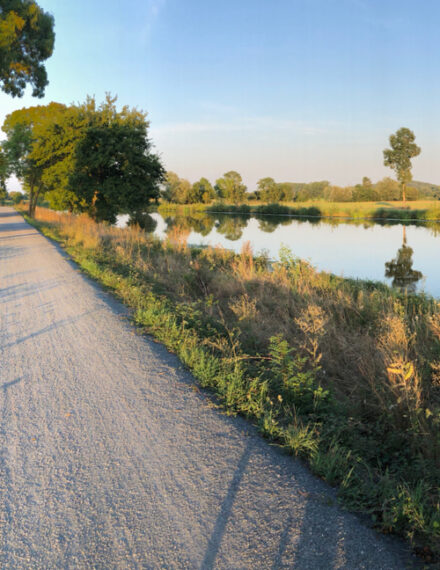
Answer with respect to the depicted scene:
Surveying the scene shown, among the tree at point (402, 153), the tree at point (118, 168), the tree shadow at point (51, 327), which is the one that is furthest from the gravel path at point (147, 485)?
the tree at point (402, 153)

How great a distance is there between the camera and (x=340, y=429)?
11.8ft

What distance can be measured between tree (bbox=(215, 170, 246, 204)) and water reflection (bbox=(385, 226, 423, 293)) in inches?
3546

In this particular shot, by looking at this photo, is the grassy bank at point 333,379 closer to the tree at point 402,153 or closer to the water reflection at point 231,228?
the water reflection at point 231,228

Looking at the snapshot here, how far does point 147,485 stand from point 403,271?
17952 millimetres

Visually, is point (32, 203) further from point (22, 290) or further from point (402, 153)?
point (402, 153)

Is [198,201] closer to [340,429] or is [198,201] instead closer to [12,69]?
[12,69]

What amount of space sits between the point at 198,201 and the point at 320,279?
10685 centimetres

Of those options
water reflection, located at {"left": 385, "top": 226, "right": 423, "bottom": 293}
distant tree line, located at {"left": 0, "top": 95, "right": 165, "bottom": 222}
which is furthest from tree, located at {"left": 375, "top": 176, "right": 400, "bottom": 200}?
distant tree line, located at {"left": 0, "top": 95, "right": 165, "bottom": 222}

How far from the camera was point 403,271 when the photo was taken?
18.4 metres

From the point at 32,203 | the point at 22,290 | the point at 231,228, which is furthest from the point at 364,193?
the point at 22,290

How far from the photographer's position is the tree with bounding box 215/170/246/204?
375 ft

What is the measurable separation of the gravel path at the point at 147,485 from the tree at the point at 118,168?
59.7ft

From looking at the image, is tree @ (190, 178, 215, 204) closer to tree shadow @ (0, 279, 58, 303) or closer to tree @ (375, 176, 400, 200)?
tree @ (375, 176, 400, 200)

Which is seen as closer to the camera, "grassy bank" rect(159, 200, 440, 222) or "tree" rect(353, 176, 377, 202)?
"grassy bank" rect(159, 200, 440, 222)
